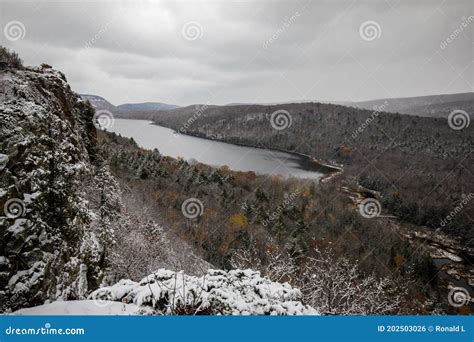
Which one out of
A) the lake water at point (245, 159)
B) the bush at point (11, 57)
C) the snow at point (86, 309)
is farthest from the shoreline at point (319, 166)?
the snow at point (86, 309)

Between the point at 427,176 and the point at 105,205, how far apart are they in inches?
3766

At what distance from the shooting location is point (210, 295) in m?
5.61

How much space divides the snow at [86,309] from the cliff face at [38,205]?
81 cm

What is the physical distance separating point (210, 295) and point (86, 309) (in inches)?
→ 88.7

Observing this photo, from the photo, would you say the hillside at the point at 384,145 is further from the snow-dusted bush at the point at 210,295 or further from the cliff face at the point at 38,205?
the snow-dusted bush at the point at 210,295

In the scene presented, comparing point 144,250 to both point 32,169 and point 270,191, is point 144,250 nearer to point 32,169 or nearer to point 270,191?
point 32,169

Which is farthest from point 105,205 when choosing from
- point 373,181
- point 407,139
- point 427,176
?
point 407,139

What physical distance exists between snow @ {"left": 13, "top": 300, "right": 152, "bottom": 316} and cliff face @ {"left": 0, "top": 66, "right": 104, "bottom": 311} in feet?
2.66

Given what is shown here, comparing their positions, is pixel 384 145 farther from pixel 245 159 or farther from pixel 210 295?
pixel 210 295

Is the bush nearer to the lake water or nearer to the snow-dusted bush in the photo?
the snow-dusted bush

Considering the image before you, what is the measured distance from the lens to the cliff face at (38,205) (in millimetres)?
5852

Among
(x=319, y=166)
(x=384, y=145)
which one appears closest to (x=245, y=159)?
(x=319, y=166)

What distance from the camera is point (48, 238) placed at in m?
6.62

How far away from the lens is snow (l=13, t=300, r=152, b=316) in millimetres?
5078
